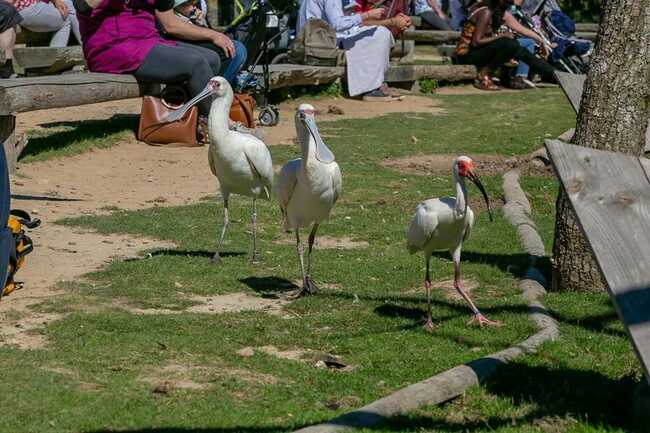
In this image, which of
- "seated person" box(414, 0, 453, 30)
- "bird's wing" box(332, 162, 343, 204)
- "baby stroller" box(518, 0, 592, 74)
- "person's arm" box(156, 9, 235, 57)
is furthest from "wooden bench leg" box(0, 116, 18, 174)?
"seated person" box(414, 0, 453, 30)

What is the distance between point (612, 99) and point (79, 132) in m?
7.00

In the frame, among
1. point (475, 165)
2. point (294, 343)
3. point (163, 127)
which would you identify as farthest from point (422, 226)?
point (163, 127)

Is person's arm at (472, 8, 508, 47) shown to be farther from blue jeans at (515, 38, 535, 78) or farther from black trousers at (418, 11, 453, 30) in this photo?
black trousers at (418, 11, 453, 30)

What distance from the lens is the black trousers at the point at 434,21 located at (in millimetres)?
26719

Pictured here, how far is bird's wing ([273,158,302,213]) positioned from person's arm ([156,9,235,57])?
5015mm

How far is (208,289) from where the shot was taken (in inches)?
291

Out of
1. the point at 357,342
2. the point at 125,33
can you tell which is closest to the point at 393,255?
the point at 357,342

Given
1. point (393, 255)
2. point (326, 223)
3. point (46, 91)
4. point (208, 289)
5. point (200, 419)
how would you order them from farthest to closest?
point (46, 91)
point (326, 223)
point (393, 255)
point (208, 289)
point (200, 419)

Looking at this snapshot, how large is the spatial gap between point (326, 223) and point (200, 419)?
4.76 metres

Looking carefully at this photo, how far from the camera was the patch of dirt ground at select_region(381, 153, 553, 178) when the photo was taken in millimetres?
12086

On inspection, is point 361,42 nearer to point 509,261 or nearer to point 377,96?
point 377,96

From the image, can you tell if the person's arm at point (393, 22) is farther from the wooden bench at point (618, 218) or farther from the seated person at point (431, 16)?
the wooden bench at point (618, 218)

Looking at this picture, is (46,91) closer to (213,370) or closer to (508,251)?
(508,251)

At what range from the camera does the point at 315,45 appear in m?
17.0
